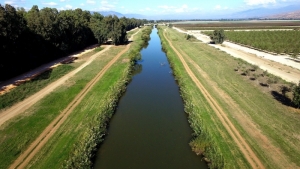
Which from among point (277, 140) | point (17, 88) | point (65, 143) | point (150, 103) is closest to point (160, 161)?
point (65, 143)

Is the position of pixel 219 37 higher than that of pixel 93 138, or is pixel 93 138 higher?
pixel 219 37

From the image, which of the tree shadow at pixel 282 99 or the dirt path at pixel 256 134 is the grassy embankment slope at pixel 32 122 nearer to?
the dirt path at pixel 256 134

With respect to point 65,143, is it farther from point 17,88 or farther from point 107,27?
point 107,27

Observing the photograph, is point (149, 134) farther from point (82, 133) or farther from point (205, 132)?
point (82, 133)

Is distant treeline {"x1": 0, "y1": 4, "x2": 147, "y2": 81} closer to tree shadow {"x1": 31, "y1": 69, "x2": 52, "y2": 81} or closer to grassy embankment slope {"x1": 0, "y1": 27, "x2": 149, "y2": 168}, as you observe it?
tree shadow {"x1": 31, "y1": 69, "x2": 52, "y2": 81}

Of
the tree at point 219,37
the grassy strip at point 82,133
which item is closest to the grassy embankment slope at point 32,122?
the grassy strip at point 82,133

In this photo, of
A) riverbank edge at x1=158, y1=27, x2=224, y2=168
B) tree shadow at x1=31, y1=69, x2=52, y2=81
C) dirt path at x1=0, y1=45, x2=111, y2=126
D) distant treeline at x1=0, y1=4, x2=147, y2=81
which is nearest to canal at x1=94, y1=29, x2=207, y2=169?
riverbank edge at x1=158, y1=27, x2=224, y2=168

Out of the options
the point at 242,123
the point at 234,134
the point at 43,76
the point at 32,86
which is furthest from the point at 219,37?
the point at 32,86
